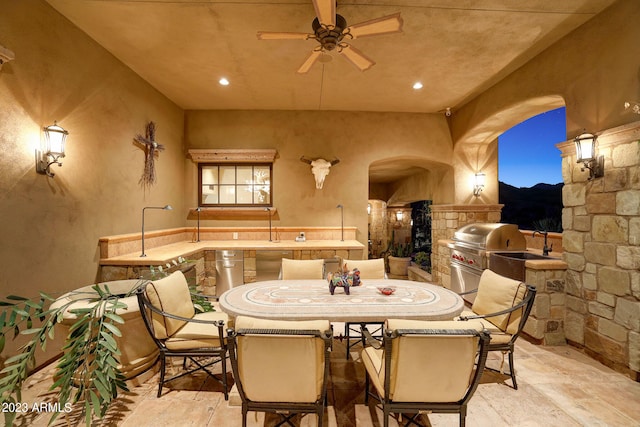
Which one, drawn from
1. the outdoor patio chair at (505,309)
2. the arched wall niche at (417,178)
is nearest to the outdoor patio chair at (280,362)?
the outdoor patio chair at (505,309)

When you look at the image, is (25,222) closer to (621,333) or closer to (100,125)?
(100,125)

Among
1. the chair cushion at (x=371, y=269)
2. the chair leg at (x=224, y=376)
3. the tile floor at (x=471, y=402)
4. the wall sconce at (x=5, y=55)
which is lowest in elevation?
the tile floor at (x=471, y=402)

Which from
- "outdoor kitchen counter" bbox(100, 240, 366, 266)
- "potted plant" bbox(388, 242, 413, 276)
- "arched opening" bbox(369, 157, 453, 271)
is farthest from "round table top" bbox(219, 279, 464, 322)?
"potted plant" bbox(388, 242, 413, 276)

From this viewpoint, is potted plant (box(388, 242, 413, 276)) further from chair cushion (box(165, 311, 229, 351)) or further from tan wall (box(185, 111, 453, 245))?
chair cushion (box(165, 311, 229, 351))

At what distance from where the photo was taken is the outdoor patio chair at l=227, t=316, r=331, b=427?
1413 mm

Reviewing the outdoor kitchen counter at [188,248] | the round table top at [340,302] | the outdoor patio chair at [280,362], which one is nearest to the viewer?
the outdoor patio chair at [280,362]

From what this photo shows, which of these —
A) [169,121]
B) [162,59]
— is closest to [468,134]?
[162,59]

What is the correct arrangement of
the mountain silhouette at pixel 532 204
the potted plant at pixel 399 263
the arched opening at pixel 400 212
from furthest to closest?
the mountain silhouette at pixel 532 204, the potted plant at pixel 399 263, the arched opening at pixel 400 212

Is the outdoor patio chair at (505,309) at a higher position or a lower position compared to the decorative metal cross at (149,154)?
lower

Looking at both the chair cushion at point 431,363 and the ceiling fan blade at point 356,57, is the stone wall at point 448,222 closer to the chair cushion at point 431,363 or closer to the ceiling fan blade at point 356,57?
the ceiling fan blade at point 356,57

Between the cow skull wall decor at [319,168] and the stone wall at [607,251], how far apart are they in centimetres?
317

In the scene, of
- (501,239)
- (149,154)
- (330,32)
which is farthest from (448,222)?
(149,154)

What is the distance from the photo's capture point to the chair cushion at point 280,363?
55.9 inches

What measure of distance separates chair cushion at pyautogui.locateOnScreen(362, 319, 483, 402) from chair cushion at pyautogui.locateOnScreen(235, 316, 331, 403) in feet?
1.27
